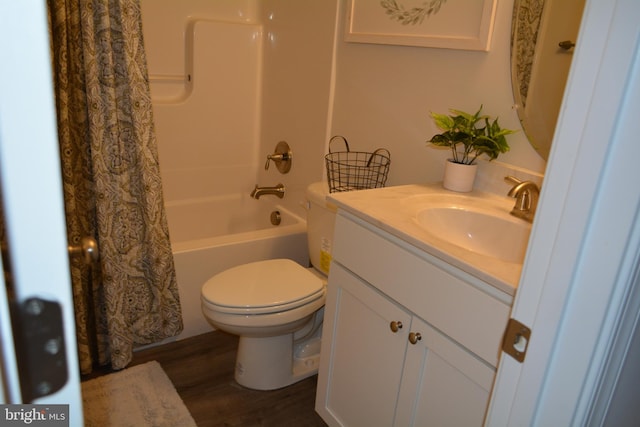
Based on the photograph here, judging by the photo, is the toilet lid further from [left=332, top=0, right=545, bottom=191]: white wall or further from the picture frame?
the picture frame

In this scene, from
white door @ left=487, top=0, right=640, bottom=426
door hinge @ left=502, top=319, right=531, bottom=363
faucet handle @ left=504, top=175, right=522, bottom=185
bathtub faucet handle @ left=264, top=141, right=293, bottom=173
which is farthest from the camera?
bathtub faucet handle @ left=264, top=141, right=293, bottom=173

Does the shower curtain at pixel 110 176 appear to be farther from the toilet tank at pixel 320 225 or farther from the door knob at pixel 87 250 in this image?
the door knob at pixel 87 250

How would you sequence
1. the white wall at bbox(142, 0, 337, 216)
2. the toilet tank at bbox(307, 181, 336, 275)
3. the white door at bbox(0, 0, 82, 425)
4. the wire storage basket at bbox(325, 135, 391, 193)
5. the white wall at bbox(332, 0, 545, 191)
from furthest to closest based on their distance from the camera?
the white wall at bbox(142, 0, 337, 216) → the wire storage basket at bbox(325, 135, 391, 193) → the toilet tank at bbox(307, 181, 336, 275) → the white wall at bbox(332, 0, 545, 191) → the white door at bbox(0, 0, 82, 425)

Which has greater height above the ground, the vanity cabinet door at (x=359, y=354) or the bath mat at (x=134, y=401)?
the vanity cabinet door at (x=359, y=354)

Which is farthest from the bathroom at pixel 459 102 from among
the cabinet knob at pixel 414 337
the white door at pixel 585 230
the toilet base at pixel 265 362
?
the toilet base at pixel 265 362

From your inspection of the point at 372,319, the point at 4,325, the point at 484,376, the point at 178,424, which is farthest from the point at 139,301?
the point at 4,325

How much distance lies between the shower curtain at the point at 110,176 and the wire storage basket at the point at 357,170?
2.47ft

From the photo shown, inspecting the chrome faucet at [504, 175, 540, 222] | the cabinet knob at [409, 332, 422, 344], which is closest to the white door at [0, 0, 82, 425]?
the cabinet knob at [409, 332, 422, 344]

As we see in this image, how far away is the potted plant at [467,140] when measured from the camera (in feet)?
4.85

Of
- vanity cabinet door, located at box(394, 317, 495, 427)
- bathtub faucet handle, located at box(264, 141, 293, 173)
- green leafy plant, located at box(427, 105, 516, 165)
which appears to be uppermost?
green leafy plant, located at box(427, 105, 516, 165)

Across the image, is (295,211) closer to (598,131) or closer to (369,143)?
(369,143)

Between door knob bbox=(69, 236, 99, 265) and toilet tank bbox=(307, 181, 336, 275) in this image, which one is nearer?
door knob bbox=(69, 236, 99, 265)

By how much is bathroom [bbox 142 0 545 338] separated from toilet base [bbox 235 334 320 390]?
16.6 inches

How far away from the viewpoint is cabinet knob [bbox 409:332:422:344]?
1.22m
